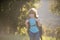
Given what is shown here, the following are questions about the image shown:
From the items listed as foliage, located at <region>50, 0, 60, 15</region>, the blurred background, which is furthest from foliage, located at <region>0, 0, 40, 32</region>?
foliage, located at <region>50, 0, 60, 15</region>

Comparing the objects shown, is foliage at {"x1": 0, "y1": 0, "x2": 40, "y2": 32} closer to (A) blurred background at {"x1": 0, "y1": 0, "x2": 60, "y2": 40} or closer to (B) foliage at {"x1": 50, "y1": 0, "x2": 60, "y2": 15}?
(A) blurred background at {"x1": 0, "y1": 0, "x2": 60, "y2": 40}

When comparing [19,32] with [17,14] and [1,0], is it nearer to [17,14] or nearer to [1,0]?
[17,14]

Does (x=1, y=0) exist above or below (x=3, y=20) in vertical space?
above

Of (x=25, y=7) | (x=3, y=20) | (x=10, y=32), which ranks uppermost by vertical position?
(x=25, y=7)

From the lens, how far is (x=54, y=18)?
2.32 metres

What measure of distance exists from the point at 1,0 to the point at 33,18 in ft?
1.73

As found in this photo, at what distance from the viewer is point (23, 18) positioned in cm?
241

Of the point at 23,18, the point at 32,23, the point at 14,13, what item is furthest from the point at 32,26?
the point at 14,13

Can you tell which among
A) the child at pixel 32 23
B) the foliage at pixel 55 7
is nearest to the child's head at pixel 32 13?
the child at pixel 32 23

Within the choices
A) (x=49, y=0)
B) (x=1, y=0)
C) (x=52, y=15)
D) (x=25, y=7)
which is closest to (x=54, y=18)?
(x=52, y=15)

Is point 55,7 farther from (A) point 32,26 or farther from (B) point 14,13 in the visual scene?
(B) point 14,13

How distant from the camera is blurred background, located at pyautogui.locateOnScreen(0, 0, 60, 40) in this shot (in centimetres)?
232

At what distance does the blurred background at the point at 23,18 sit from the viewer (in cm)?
232

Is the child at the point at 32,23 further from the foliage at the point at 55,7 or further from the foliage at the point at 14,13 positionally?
the foliage at the point at 55,7
